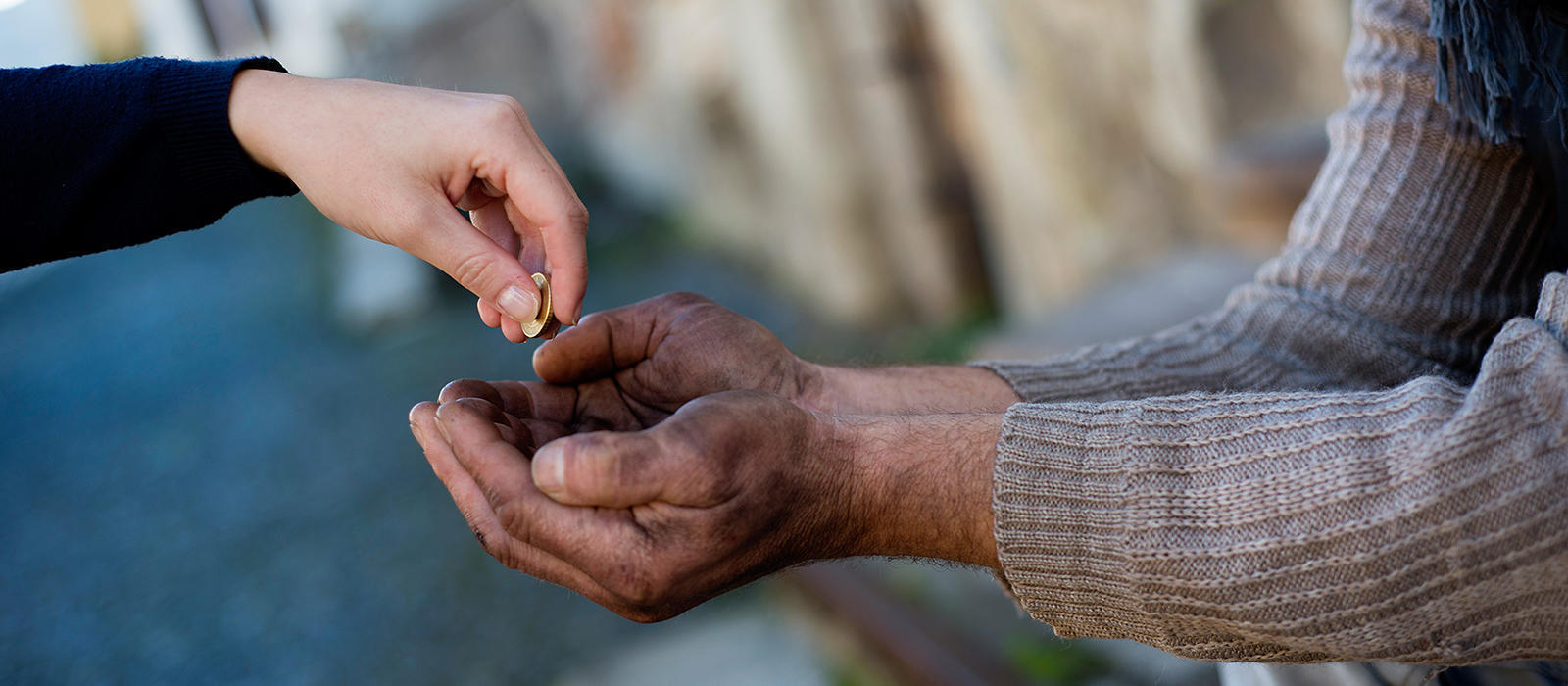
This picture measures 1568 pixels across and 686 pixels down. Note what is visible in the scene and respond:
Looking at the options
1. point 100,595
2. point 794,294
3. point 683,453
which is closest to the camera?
point 683,453

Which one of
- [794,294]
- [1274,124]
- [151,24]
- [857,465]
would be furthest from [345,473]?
[151,24]

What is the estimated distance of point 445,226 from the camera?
1.21 m

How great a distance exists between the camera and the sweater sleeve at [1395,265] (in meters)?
1.45

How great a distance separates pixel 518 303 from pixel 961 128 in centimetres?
419

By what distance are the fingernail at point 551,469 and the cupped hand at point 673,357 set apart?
1.15 ft

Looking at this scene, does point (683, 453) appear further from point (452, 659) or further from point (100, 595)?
point (100, 595)

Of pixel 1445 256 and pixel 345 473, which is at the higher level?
pixel 1445 256

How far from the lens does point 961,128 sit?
16.9ft

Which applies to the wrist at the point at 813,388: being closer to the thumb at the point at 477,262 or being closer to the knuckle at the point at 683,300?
the knuckle at the point at 683,300

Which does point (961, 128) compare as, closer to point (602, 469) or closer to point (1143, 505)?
point (1143, 505)

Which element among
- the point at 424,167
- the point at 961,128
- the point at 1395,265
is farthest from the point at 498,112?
the point at 961,128

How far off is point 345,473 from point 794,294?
A: 2554 millimetres

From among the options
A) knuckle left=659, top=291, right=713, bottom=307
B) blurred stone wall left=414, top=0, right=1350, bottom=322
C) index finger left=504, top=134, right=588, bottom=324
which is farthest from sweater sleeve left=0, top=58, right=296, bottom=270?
blurred stone wall left=414, top=0, right=1350, bottom=322

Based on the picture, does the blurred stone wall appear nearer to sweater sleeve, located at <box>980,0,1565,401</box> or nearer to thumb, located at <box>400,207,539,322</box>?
sweater sleeve, located at <box>980,0,1565,401</box>
